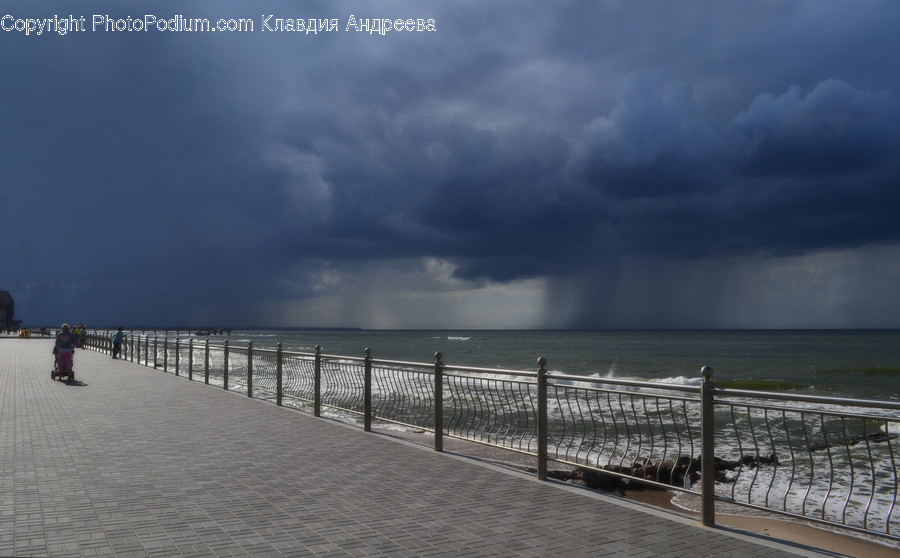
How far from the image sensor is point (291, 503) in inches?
241

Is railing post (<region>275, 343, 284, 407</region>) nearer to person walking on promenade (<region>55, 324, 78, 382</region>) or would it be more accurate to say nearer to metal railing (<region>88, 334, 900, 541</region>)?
metal railing (<region>88, 334, 900, 541</region>)

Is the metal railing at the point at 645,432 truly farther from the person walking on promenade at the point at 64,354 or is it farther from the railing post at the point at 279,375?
the person walking on promenade at the point at 64,354

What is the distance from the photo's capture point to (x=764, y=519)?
30.8 ft

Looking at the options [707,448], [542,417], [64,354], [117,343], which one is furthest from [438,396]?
[117,343]

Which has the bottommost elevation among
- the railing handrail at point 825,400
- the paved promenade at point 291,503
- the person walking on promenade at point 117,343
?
the paved promenade at point 291,503

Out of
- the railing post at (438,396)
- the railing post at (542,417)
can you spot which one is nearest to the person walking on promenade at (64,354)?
the railing post at (438,396)

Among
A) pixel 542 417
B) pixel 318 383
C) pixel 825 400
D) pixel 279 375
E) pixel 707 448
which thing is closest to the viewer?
pixel 825 400

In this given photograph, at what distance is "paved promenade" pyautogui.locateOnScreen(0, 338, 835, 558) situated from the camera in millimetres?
4914

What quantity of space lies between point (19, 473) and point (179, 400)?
25.6ft

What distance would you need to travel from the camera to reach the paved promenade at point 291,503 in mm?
4914

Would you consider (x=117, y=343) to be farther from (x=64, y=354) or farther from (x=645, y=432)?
(x=645, y=432)

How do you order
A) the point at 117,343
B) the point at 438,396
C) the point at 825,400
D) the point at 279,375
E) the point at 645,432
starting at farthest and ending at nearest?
the point at 117,343 < the point at 645,432 < the point at 279,375 < the point at 438,396 < the point at 825,400

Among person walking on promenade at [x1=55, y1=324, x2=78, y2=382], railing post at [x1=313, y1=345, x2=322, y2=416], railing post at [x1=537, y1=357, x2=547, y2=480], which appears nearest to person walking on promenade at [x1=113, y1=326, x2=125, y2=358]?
person walking on promenade at [x1=55, y1=324, x2=78, y2=382]

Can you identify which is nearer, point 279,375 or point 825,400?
point 825,400
